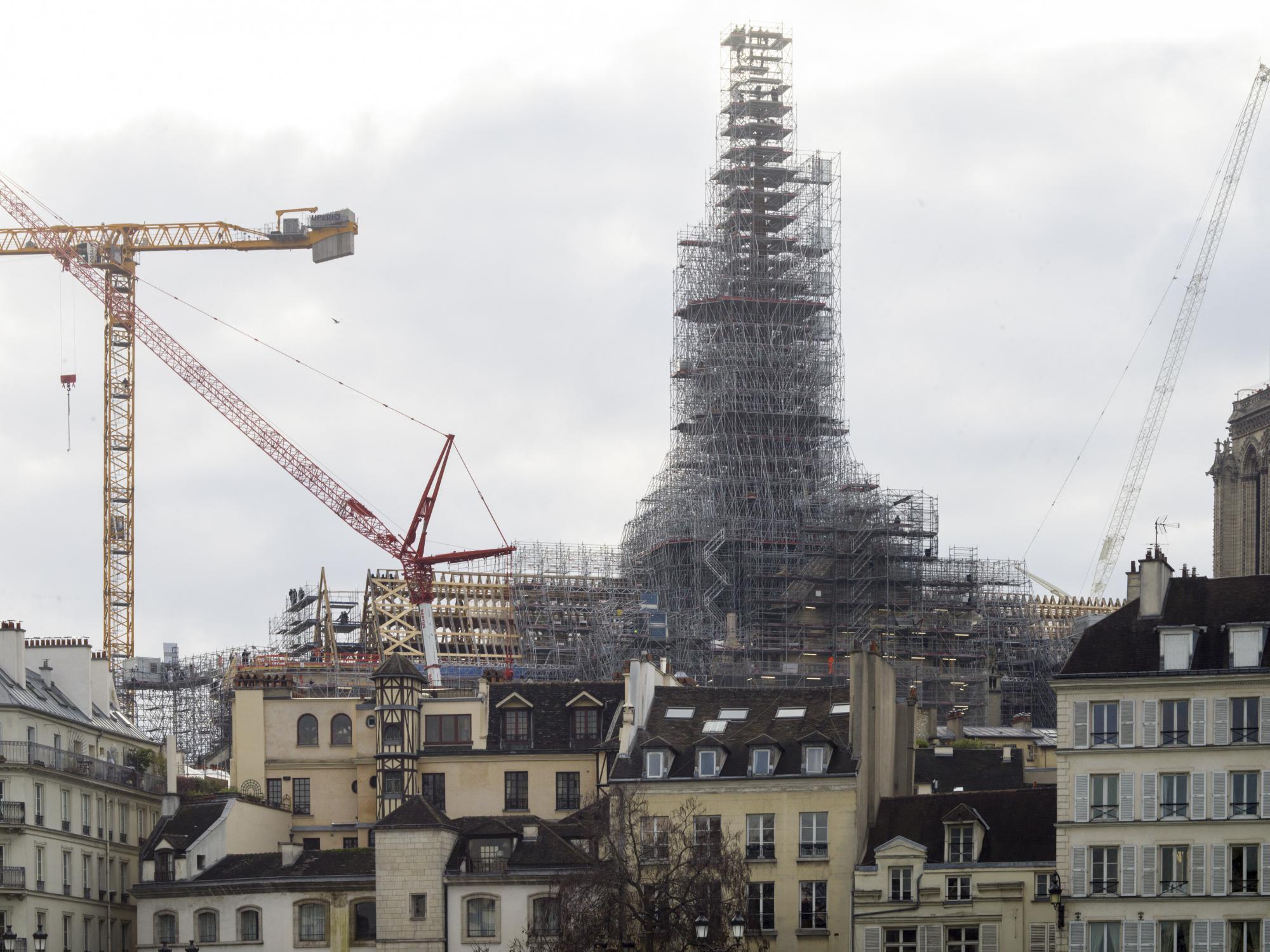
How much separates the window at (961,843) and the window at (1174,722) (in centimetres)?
811

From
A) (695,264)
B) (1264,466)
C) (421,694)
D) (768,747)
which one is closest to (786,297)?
(695,264)

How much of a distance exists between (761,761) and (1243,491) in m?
97.7

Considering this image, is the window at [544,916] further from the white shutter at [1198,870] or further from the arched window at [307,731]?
the arched window at [307,731]

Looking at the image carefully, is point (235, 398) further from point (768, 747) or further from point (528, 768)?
point (768, 747)

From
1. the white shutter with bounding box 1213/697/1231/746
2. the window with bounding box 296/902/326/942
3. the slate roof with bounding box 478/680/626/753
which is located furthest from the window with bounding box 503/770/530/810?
the white shutter with bounding box 1213/697/1231/746

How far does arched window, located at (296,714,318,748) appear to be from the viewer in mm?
111000

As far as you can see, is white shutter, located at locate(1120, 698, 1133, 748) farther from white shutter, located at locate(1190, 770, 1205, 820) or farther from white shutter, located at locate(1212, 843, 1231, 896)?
white shutter, located at locate(1212, 843, 1231, 896)

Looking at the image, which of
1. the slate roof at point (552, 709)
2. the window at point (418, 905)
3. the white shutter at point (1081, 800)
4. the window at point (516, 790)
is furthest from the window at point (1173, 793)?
the window at point (516, 790)

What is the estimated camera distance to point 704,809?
3691 inches

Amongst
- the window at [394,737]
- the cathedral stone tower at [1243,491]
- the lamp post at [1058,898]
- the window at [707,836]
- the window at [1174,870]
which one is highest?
the cathedral stone tower at [1243,491]

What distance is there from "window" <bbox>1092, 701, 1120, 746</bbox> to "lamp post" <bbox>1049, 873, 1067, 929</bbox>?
453cm

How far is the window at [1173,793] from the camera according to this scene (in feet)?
279


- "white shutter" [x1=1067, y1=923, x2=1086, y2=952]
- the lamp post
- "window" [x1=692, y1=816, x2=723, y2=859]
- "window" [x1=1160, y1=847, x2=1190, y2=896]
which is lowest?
"white shutter" [x1=1067, y1=923, x2=1086, y2=952]

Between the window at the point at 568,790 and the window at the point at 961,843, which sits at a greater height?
the window at the point at 568,790
